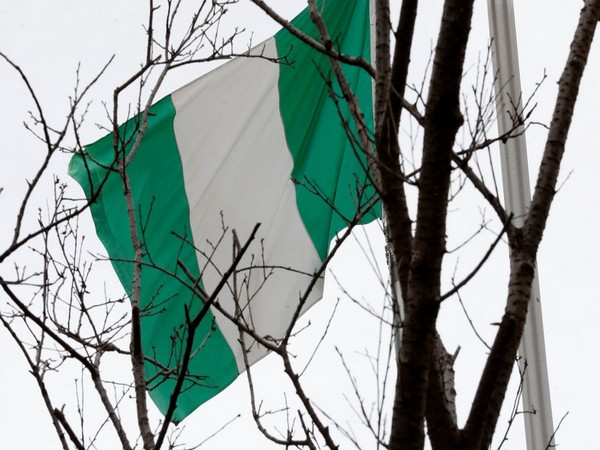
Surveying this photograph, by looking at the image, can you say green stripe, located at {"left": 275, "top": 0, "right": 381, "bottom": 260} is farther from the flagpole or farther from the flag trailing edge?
the flagpole

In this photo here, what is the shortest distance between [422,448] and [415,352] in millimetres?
273

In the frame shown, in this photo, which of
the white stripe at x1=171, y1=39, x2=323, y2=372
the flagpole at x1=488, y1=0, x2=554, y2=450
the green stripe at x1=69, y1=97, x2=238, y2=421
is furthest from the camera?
the white stripe at x1=171, y1=39, x2=323, y2=372

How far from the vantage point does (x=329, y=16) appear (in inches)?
341

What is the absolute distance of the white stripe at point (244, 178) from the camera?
796cm

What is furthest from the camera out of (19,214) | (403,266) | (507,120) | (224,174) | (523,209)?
(224,174)

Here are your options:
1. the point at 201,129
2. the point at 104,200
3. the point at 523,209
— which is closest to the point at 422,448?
the point at 523,209

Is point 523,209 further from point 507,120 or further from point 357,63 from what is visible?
point 357,63

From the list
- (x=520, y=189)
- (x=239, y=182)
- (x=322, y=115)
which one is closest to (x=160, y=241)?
(x=239, y=182)

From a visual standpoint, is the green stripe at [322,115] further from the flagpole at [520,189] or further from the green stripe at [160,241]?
the flagpole at [520,189]

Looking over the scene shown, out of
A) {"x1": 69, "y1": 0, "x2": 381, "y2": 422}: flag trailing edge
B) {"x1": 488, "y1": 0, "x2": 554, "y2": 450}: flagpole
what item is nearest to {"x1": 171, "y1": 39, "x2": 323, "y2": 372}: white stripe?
{"x1": 69, "y1": 0, "x2": 381, "y2": 422}: flag trailing edge

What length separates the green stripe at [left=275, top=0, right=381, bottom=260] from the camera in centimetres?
821

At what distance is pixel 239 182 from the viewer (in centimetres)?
840

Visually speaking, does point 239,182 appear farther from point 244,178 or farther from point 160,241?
point 160,241

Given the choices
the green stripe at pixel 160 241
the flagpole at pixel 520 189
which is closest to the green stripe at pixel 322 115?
the green stripe at pixel 160 241
